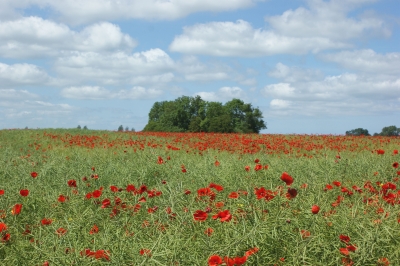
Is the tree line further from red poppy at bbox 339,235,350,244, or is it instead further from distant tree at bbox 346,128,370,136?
red poppy at bbox 339,235,350,244

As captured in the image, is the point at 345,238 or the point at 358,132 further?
the point at 358,132

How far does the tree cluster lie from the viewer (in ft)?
145

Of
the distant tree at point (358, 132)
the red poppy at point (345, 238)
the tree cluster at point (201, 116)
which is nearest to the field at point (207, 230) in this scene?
the red poppy at point (345, 238)

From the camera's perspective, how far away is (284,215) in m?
3.06

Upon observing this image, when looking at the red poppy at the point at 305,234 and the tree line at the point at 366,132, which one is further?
the tree line at the point at 366,132

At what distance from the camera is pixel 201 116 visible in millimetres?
50844

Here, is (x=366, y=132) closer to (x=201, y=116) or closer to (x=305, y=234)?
(x=305, y=234)

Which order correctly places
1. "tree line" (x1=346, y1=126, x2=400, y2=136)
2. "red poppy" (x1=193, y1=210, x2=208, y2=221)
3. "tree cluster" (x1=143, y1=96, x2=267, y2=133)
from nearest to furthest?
"red poppy" (x1=193, y1=210, x2=208, y2=221) < "tree line" (x1=346, y1=126, x2=400, y2=136) < "tree cluster" (x1=143, y1=96, x2=267, y2=133)

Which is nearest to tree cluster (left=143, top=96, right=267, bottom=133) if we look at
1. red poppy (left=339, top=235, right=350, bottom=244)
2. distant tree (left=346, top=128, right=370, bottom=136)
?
distant tree (left=346, top=128, right=370, bottom=136)

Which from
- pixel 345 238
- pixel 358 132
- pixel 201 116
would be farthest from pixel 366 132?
pixel 201 116

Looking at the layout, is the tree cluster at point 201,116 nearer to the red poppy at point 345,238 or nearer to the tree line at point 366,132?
the tree line at point 366,132

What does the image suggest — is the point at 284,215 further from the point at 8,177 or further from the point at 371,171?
the point at 8,177

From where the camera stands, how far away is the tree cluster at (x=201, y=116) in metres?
44.3

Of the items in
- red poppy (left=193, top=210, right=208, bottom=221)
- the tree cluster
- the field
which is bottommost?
the field
